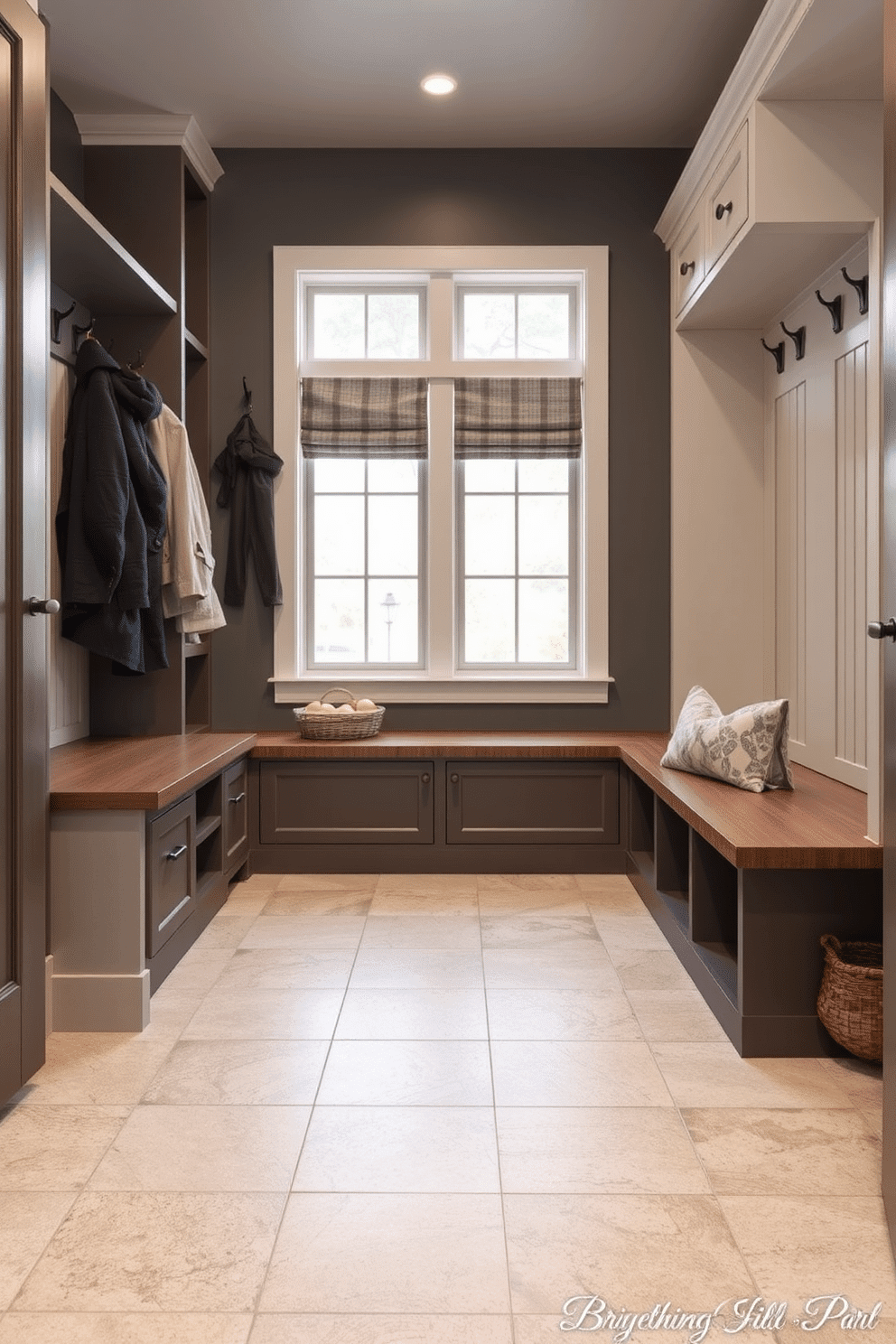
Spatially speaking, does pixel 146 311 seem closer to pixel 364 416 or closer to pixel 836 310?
pixel 364 416

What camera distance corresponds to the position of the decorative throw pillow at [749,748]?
3.16 meters

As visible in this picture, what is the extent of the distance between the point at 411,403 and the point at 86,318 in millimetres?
1407

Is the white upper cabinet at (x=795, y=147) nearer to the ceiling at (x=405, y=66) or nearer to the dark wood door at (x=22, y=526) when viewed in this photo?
Result: the ceiling at (x=405, y=66)

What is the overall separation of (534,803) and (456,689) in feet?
2.30

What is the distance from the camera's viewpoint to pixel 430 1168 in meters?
1.94

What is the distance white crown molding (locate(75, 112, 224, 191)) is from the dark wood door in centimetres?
182

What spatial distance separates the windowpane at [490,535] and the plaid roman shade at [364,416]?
36 centimetres

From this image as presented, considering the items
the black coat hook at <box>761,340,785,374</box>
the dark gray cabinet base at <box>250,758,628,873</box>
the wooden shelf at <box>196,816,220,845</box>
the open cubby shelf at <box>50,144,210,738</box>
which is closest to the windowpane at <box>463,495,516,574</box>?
the dark gray cabinet base at <box>250,758,628,873</box>

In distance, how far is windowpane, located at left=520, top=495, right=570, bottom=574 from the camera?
184 inches

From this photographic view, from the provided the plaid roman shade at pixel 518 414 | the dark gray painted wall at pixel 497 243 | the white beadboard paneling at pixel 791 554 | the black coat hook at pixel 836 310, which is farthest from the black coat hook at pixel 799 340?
the plaid roman shade at pixel 518 414

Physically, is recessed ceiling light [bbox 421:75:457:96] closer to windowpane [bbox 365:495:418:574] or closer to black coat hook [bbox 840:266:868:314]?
windowpane [bbox 365:495:418:574]

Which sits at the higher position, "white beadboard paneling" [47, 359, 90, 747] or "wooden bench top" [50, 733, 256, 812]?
"white beadboard paneling" [47, 359, 90, 747]

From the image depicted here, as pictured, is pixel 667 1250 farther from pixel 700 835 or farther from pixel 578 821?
pixel 578 821

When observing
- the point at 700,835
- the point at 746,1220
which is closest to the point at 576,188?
the point at 700,835
